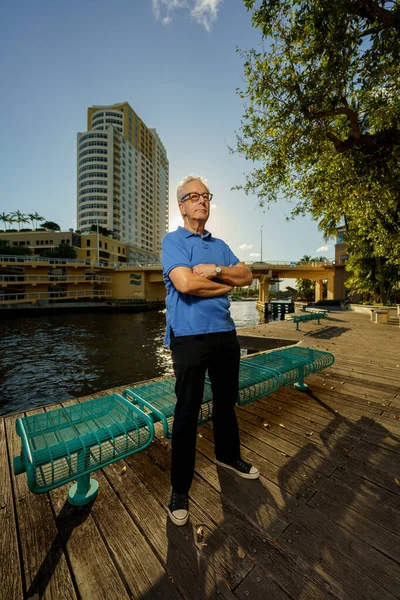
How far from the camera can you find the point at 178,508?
1882 mm

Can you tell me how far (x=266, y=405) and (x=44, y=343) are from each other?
17.7 m

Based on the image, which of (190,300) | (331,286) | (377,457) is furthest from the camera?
(331,286)

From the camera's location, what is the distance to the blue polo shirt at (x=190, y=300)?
1.96 meters

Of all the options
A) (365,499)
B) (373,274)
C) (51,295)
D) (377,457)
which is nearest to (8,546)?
(365,499)

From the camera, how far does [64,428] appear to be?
2.18m

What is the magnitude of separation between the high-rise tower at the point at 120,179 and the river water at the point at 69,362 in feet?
176

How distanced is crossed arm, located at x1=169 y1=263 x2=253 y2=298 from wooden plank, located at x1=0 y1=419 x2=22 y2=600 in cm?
202

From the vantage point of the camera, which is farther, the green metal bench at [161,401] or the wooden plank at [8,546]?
the green metal bench at [161,401]

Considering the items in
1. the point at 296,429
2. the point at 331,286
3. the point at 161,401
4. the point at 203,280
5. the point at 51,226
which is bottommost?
the point at 296,429

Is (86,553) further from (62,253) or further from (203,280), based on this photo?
(62,253)

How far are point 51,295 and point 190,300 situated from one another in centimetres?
4157

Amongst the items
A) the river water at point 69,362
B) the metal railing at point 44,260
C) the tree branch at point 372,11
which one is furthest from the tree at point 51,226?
the tree branch at point 372,11

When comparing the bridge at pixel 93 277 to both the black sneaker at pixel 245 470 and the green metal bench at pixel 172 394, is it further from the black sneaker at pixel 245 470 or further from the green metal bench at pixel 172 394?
the black sneaker at pixel 245 470

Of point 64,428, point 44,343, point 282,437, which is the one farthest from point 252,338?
point 44,343
